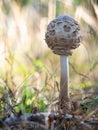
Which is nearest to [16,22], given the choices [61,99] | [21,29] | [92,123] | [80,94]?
[21,29]

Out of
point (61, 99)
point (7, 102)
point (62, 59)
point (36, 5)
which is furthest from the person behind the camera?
point (36, 5)

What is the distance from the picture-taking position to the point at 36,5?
4.72 m

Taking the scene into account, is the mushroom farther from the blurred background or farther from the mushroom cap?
the blurred background

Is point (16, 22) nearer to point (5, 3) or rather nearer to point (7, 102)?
point (5, 3)

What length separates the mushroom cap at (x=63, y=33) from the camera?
6.89 feet

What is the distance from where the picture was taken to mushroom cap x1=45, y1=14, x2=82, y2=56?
2.10m

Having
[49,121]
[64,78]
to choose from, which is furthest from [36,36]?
[49,121]

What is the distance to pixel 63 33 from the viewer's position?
210 centimetres

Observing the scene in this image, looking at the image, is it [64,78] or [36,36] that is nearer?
[64,78]

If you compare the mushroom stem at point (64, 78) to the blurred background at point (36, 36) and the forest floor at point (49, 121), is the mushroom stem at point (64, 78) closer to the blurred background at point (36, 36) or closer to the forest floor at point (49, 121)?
the forest floor at point (49, 121)

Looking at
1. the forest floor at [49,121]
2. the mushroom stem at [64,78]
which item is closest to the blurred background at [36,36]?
the mushroom stem at [64,78]

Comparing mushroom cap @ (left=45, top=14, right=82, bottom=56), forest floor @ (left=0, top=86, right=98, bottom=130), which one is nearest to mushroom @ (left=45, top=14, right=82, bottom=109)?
mushroom cap @ (left=45, top=14, right=82, bottom=56)

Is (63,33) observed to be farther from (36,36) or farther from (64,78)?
(36,36)

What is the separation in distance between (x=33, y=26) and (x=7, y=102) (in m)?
2.80
